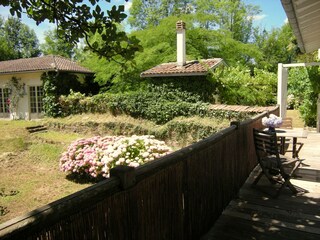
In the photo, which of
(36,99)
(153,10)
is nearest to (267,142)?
(36,99)

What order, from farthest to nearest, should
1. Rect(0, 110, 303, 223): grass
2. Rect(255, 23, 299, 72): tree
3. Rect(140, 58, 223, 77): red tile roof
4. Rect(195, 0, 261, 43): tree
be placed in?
Rect(255, 23, 299, 72): tree < Rect(195, 0, 261, 43): tree < Rect(140, 58, 223, 77): red tile roof < Rect(0, 110, 303, 223): grass

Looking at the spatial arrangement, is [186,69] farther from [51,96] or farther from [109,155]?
[51,96]

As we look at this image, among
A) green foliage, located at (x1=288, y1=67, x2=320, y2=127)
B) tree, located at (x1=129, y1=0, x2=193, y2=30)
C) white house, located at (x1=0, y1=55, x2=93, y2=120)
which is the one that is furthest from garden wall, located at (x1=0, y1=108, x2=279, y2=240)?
tree, located at (x1=129, y1=0, x2=193, y2=30)

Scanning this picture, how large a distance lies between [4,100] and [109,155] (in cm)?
1708

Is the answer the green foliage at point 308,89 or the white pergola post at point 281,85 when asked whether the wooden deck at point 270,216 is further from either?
the green foliage at point 308,89

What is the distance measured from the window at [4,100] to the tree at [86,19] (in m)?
20.3

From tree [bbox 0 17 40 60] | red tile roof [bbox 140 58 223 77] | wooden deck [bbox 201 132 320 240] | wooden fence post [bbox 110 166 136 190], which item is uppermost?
tree [bbox 0 17 40 60]

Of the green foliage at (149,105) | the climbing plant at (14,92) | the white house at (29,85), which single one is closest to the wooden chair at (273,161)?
the green foliage at (149,105)

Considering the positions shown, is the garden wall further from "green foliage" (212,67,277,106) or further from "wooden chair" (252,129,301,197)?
"green foliage" (212,67,277,106)

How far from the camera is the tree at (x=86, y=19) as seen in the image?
263 centimetres

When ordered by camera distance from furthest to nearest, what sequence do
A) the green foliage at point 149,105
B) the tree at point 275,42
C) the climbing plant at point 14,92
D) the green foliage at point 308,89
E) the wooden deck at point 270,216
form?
1. the tree at point 275,42
2. the climbing plant at point 14,92
3. the green foliage at point 149,105
4. the green foliage at point 308,89
5. the wooden deck at point 270,216

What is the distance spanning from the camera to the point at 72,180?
26.8ft

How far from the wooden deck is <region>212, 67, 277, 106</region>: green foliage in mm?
9182

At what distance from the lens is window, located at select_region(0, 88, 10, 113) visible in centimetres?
2073
